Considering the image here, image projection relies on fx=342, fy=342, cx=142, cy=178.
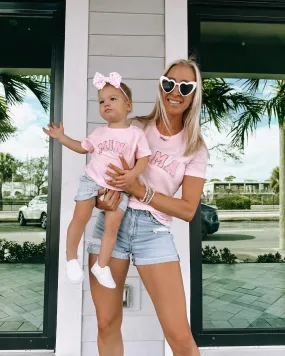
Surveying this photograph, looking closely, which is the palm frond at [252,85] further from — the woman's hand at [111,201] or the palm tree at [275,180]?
the woman's hand at [111,201]

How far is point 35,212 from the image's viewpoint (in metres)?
2.33

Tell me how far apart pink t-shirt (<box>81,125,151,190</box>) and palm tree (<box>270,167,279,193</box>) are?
2261 mm

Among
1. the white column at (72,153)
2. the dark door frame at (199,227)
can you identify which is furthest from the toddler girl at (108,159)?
the dark door frame at (199,227)

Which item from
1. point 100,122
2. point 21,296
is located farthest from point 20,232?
point 100,122

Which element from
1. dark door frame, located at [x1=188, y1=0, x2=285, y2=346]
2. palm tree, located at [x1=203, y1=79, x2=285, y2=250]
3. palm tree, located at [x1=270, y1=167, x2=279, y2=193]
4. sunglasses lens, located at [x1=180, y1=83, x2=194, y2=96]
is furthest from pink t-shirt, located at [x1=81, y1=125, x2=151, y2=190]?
palm tree, located at [x1=270, y1=167, x2=279, y2=193]

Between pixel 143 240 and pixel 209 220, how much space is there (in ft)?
4.35

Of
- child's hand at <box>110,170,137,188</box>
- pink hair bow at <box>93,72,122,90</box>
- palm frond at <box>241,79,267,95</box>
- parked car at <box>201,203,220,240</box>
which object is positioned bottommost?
parked car at <box>201,203,220,240</box>

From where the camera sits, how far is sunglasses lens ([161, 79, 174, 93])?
1.30m

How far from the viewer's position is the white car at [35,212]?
223cm

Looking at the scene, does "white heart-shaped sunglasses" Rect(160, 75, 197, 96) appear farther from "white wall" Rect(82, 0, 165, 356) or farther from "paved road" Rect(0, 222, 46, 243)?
"paved road" Rect(0, 222, 46, 243)

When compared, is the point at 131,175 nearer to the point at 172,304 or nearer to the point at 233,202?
the point at 172,304

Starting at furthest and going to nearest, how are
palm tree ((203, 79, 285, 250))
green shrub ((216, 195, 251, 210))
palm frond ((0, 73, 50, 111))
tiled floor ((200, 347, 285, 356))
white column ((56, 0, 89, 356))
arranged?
1. palm tree ((203, 79, 285, 250))
2. green shrub ((216, 195, 251, 210))
3. palm frond ((0, 73, 50, 111))
4. tiled floor ((200, 347, 285, 356))
5. white column ((56, 0, 89, 356))

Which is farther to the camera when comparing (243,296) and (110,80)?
(243,296)

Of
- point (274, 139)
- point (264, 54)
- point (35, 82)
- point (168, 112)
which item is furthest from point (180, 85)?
point (274, 139)
